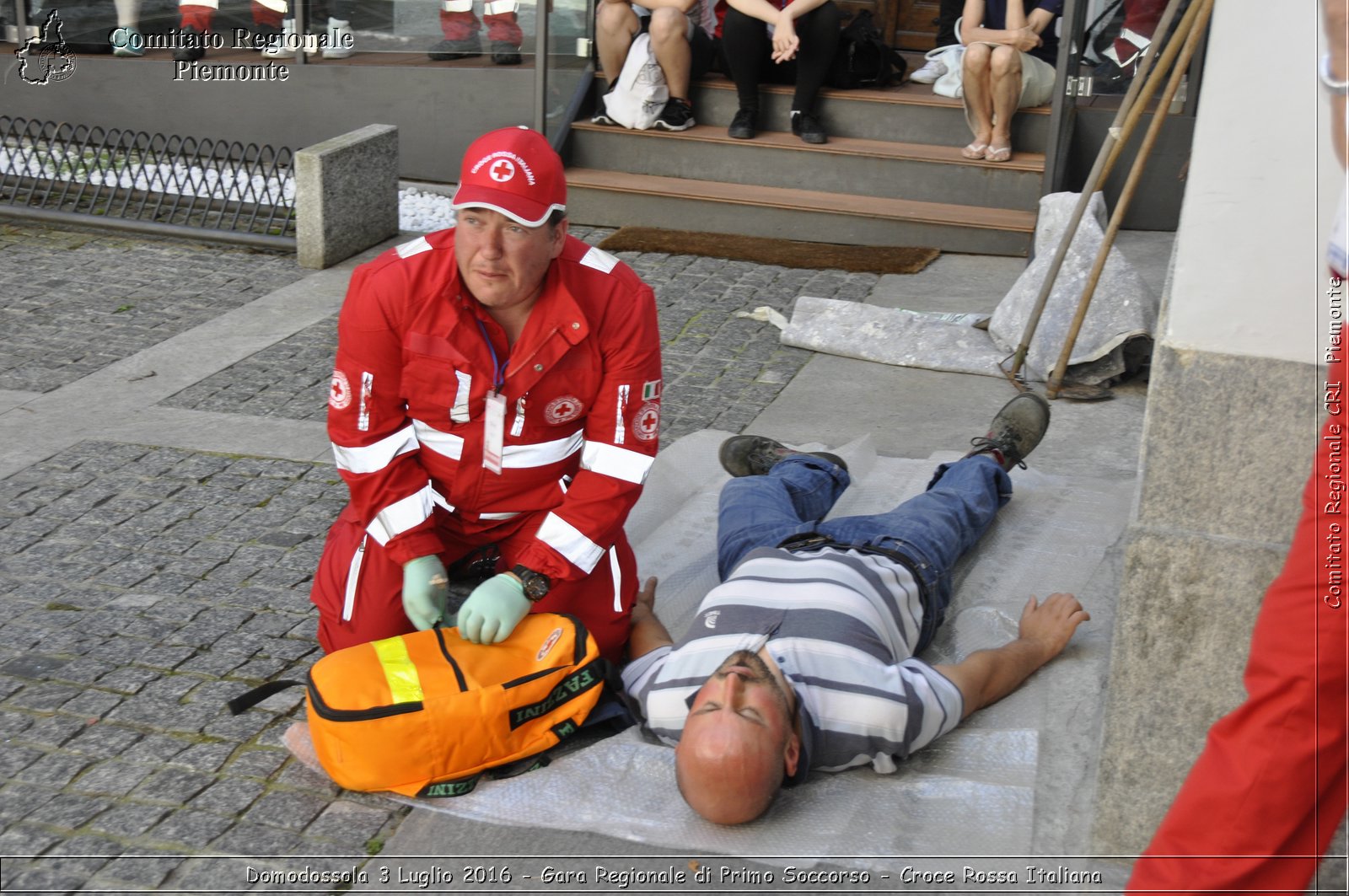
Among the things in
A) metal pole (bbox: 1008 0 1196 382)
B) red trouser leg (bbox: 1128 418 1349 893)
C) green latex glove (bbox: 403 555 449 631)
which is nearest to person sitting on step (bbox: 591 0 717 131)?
metal pole (bbox: 1008 0 1196 382)

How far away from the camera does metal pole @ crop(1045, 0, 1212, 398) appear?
478 cm

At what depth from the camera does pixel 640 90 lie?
8.34m

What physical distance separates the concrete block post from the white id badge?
4109mm

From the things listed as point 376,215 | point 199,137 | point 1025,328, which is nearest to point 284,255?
point 376,215

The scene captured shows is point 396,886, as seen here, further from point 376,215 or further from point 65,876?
point 376,215

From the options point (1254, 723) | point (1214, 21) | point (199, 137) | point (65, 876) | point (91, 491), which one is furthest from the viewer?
point (199, 137)

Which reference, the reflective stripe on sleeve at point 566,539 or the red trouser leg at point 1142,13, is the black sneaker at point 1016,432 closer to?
the reflective stripe on sleeve at point 566,539

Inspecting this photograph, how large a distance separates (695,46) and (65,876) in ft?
22.0

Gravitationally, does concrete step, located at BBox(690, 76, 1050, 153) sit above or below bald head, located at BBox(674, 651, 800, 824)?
above

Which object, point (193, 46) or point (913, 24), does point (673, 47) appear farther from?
point (193, 46)

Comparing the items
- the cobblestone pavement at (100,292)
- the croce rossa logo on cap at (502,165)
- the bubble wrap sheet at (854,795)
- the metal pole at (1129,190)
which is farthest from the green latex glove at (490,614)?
the cobblestone pavement at (100,292)

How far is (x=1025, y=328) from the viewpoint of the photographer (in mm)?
5762

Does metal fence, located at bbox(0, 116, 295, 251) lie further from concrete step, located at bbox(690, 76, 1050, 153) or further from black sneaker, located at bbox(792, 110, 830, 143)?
black sneaker, located at bbox(792, 110, 830, 143)

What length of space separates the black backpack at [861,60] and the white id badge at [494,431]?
5.51 metres
